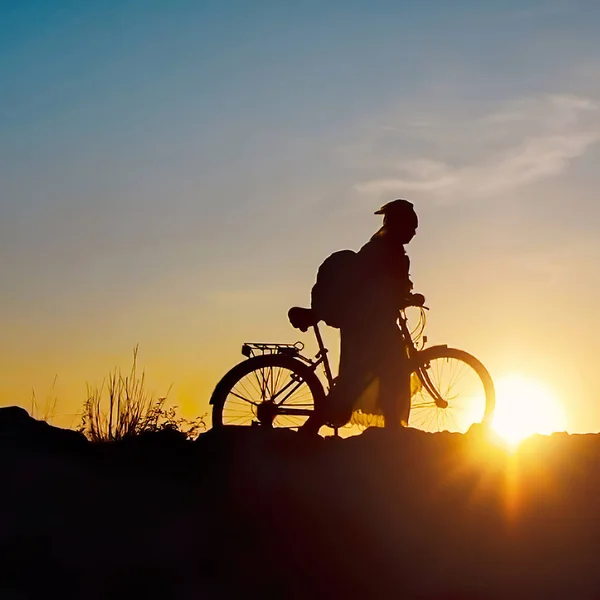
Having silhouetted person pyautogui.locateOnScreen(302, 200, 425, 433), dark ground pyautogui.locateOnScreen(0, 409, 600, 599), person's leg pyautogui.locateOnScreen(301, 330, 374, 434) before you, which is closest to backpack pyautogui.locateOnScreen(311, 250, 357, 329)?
silhouetted person pyautogui.locateOnScreen(302, 200, 425, 433)

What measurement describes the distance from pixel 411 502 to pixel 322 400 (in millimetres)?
2486

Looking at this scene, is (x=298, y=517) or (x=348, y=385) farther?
(x=348, y=385)

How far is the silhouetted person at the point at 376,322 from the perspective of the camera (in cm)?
995

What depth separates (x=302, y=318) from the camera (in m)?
10.2

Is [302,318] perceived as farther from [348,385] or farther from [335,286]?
[348,385]

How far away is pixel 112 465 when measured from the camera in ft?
28.3

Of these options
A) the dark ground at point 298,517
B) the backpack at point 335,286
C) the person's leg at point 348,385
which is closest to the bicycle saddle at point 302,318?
the backpack at point 335,286

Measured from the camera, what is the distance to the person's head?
9930 millimetres

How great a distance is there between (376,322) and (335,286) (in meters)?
0.49

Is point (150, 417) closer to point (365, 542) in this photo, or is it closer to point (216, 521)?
point (216, 521)

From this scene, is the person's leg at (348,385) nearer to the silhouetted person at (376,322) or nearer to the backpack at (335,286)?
the silhouetted person at (376,322)

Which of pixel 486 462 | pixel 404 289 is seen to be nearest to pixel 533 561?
pixel 486 462

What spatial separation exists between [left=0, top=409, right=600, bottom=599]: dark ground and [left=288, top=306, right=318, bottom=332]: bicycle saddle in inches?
67.6

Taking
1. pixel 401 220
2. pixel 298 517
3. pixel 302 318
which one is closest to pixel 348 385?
pixel 302 318
